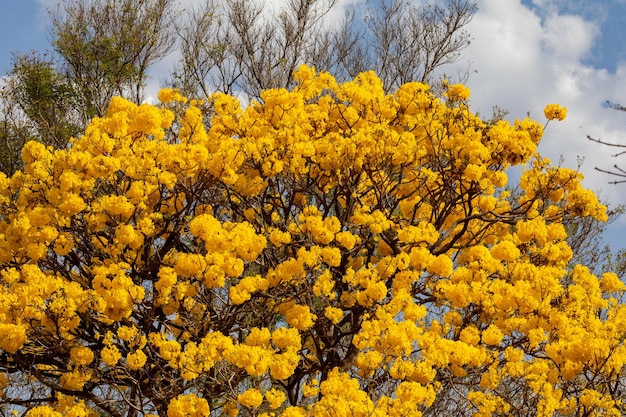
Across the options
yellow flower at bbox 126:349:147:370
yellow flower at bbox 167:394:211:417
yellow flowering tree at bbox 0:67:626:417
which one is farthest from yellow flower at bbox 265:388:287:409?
yellow flower at bbox 126:349:147:370

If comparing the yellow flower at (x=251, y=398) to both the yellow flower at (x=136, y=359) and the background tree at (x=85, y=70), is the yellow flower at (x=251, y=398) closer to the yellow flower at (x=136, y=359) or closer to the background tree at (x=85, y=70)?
the yellow flower at (x=136, y=359)

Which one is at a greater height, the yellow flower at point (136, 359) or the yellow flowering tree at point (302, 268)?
the yellow flowering tree at point (302, 268)

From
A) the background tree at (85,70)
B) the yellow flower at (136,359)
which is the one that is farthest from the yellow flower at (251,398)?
the background tree at (85,70)

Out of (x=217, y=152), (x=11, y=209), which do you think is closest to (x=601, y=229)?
(x=217, y=152)

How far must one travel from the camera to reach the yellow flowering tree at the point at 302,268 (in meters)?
6.02

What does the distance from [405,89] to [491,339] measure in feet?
10.0

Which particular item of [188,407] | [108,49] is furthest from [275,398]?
[108,49]

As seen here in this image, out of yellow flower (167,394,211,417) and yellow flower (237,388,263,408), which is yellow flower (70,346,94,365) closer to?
yellow flower (167,394,211,417)

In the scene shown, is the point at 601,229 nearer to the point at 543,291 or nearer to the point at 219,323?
the point at 543,291

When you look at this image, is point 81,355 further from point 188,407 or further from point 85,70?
point 85,70

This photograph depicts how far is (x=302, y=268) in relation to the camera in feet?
21.2

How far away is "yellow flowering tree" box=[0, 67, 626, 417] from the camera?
6.02 meters

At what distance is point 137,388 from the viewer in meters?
6.60

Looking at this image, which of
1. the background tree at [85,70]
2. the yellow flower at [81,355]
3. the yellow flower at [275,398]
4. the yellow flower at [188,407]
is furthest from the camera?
the background tree at [85,70]
